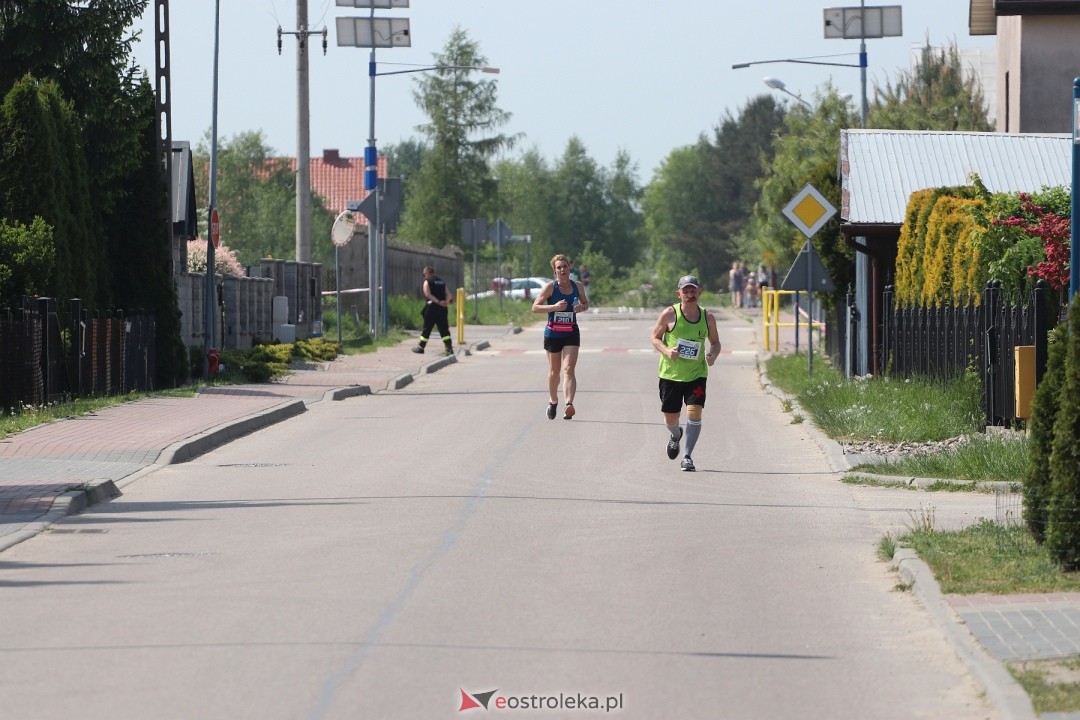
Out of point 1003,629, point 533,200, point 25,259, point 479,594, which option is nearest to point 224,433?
point 25,259

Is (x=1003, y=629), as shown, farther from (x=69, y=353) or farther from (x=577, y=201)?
(x=577, y=201)

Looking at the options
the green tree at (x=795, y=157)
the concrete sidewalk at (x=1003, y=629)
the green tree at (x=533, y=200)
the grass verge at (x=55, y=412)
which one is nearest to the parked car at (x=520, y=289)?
the green tree at (x=795, y=157)

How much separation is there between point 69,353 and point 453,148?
6453 cm

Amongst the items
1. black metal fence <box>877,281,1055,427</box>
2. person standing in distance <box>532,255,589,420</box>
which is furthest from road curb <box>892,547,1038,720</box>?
person standing in distance <box>532,255,589,420</box>

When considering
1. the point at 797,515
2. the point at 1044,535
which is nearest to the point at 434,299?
the point at 797,515

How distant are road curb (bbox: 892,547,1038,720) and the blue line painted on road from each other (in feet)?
7.93

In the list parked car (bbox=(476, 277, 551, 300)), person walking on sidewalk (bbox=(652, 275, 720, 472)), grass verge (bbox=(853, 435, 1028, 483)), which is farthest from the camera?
parked car (bbox=(476, 277, 551, 300))

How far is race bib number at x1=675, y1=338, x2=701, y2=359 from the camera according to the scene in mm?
14773

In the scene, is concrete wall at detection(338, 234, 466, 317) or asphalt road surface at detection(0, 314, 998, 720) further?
concrete wall at detection(338, 234, 466, 317)

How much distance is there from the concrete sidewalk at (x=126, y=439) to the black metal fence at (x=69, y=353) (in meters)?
0.78

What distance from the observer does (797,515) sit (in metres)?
11.7

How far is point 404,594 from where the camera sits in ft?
28.1

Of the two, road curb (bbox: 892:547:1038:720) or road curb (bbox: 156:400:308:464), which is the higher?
road curb (bbox: 892:547:1038:720)

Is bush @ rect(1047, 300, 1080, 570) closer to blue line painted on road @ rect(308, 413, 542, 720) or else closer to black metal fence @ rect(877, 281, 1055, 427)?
blue line painted on road @ rect(308, 413, 542, 720)
